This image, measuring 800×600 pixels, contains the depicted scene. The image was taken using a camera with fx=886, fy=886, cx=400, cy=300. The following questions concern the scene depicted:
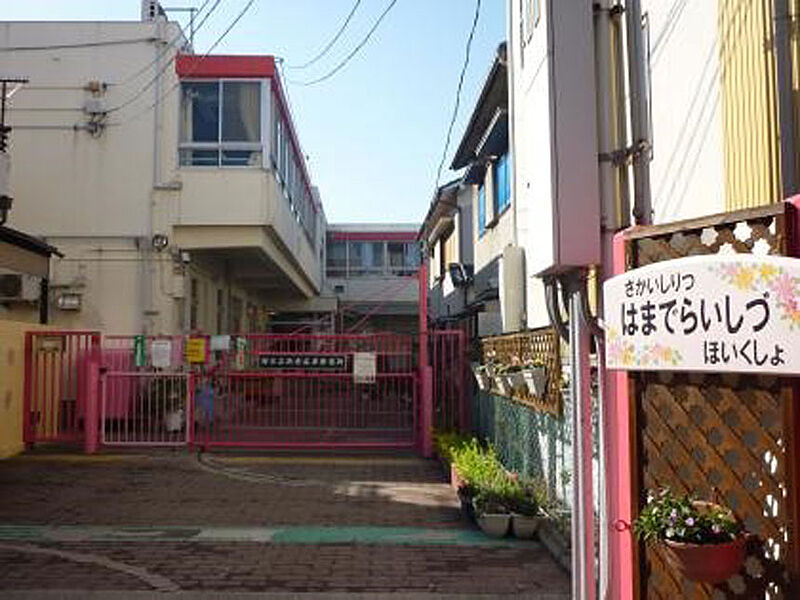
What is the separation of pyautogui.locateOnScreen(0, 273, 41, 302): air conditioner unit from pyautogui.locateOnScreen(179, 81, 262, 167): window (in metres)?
3.72

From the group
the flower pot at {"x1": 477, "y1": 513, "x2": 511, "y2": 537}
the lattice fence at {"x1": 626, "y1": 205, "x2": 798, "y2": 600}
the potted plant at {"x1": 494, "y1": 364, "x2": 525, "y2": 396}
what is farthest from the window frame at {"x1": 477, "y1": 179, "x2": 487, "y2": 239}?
the lattice fence at {"x1": 626, "y1": 205, "x2": 798, "y2": 600}

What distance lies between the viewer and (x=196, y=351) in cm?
1484

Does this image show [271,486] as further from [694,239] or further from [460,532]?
[694,239]

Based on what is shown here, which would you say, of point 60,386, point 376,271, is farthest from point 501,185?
point 376,271

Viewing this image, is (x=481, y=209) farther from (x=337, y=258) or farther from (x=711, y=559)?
(x=337, y=258)

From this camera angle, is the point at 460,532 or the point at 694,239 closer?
the point at 694,239

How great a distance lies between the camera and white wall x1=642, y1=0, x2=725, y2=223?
527 cm

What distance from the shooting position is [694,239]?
4152mm

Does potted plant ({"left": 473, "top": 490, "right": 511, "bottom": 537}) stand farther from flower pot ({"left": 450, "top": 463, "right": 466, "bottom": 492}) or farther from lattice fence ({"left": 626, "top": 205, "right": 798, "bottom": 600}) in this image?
lattice fence ({"left": 626, "top": 205, "right": 798, "bottom": 600})

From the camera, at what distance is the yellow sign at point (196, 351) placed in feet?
48.6

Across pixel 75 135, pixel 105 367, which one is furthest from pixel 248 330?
pixel 105 367

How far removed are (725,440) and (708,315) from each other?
1.85 ft

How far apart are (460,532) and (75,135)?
12.7 meters

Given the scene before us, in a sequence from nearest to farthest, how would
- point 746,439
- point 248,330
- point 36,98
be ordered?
point 746,439 → point 36,98 → point 248,330
